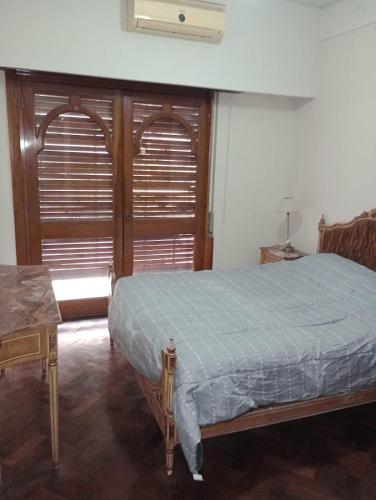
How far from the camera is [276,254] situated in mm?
3844

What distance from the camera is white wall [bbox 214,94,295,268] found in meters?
3.95

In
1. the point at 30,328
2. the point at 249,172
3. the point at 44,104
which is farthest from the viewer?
the point at 249,172

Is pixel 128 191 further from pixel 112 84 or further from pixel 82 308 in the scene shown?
pixel 82 308

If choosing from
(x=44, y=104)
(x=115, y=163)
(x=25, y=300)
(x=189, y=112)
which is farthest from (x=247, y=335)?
(x=44, y=104)

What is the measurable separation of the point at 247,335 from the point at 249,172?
7.55 ft

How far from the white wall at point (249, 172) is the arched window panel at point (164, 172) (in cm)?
30

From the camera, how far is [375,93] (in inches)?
124

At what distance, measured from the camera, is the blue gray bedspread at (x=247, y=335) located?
6.22 feet

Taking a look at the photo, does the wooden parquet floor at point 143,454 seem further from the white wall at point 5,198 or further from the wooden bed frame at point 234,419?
the white wall at point 5,198

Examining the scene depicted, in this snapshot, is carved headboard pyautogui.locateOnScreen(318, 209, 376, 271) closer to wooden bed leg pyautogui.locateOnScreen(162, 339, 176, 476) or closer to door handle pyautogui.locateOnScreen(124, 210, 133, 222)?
door handle pyautogui.locateOnScreen(124, 210, 133, 222)

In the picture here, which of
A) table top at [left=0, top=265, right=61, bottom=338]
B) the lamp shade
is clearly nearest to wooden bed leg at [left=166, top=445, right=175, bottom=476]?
table top at [left=0, top=265, right=61, bottom=338]

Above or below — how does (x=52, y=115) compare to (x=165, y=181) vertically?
above

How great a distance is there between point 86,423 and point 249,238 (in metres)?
2.50

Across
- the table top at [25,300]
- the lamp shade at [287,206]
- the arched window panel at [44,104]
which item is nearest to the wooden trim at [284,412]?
the table top at [25,300]
